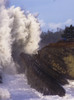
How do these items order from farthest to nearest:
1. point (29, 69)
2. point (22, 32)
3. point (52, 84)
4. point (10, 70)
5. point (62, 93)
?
point (22, 32) < point (10, 70) < point (29, 69) < point (52, 84) < point (62, 93)

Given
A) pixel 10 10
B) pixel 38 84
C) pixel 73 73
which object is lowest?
pixel 38 84

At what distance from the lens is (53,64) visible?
32.6 ft

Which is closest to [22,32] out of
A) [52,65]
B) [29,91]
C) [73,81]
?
[52,65]

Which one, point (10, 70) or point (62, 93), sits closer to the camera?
point (62, 93)

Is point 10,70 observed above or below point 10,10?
below

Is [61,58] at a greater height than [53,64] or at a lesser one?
greater

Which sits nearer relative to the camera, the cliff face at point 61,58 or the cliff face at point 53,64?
the cliff face at point 53,64

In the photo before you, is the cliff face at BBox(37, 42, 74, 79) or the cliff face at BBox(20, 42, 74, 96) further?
the cliff face at BBox(37, 42, 74, 79)

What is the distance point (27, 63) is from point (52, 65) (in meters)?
1.05

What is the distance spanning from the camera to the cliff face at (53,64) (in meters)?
9.14

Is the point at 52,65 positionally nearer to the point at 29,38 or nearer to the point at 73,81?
the point at 73,81

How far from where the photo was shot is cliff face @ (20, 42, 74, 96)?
9.14 meters

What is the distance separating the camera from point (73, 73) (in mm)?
9805

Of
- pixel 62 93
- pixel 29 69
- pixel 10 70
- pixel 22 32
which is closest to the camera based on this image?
pixel 62 93
